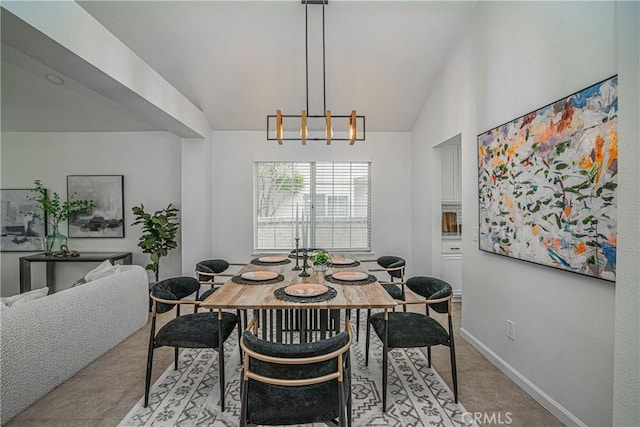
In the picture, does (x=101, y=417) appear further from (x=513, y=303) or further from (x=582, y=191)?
(x=582, y=191)

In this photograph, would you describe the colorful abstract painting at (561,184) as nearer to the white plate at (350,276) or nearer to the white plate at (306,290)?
the white plate at (350,276)

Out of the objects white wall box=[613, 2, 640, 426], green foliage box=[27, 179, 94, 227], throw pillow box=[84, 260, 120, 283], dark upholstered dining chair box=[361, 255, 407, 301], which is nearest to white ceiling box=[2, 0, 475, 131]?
green foliage box=[27, 179, 94, 227]

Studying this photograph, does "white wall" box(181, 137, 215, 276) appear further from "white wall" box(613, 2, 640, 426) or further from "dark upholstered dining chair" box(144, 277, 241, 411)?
"white wall" box(613, 2, 640, 426)

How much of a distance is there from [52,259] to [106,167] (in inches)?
59.2

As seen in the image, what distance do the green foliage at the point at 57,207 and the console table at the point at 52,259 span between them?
0.55 m

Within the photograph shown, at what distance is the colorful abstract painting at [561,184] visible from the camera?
1.70 m

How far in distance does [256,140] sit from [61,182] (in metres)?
3.08

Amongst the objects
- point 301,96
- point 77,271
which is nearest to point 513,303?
point 301,96

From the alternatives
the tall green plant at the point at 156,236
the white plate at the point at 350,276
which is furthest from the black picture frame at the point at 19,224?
the white plate at the point at 350,276

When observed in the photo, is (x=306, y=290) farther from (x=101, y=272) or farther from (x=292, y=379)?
(x=101, y=272)

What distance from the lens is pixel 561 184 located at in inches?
77.9

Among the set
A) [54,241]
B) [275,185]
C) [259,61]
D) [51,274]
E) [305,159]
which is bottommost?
[51,274]

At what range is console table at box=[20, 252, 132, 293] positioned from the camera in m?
4.47

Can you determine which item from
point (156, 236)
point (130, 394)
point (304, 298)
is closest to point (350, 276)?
point (304, 298)
